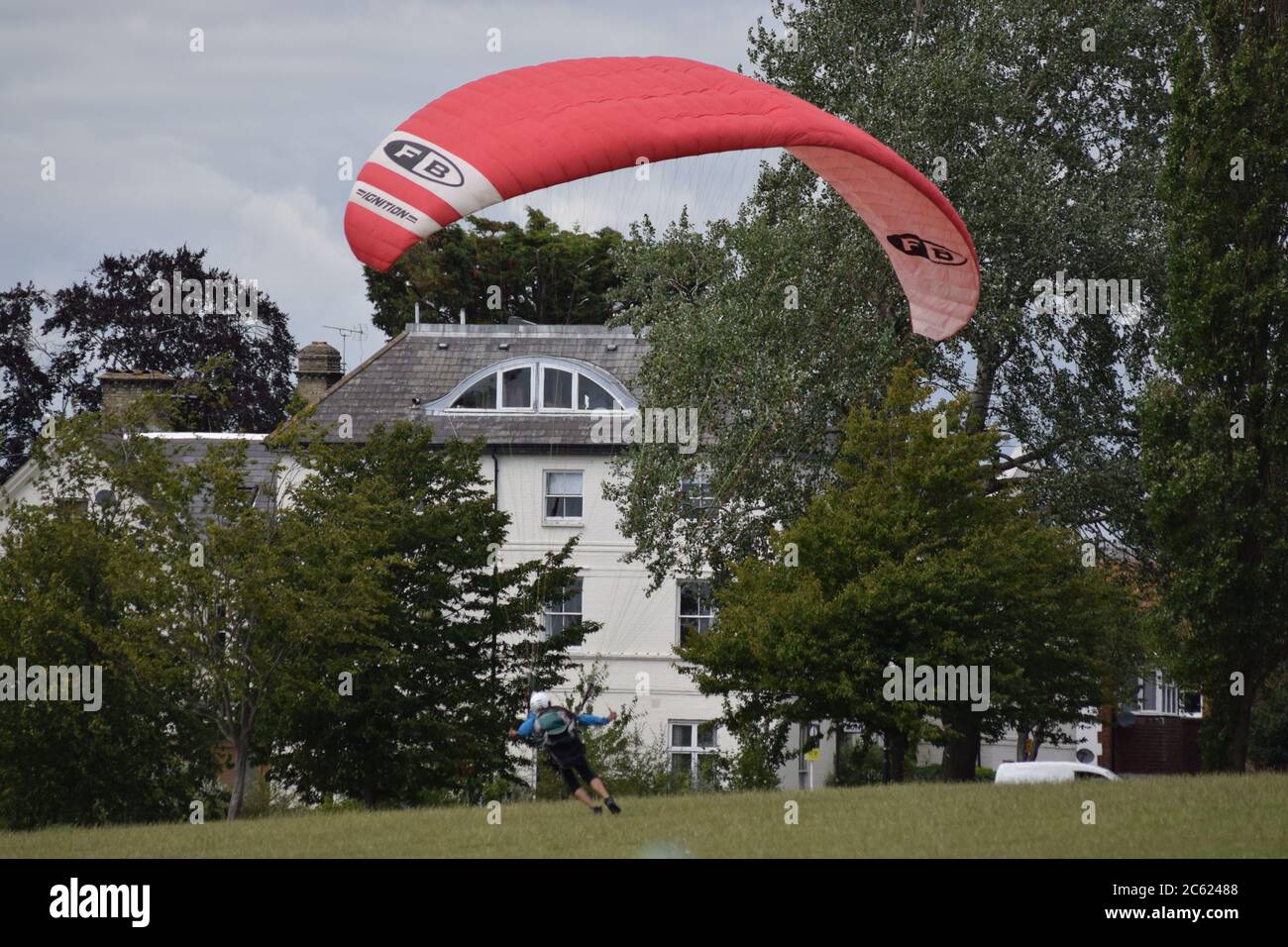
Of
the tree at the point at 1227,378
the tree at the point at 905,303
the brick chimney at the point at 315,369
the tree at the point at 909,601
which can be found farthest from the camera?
the brick chimney at the point at 315,369

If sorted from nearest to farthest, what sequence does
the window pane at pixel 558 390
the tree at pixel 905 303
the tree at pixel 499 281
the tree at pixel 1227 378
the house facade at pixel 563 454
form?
the tree at pixel 1227 378 < the tree at pixel 905 303 < the house facade at pixel 563 454 < the window pane at pixel 558 390 < the tree at pixel 499 281

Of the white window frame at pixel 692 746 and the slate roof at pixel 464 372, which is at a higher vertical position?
the slate roof at pixel 464 372

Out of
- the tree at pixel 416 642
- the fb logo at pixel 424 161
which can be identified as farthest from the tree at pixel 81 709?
the fb logo at pixel 424 161

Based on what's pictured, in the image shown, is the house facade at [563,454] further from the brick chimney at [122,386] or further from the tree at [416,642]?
the tree at [416,642]

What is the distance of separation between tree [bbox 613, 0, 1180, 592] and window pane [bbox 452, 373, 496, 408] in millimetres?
10905

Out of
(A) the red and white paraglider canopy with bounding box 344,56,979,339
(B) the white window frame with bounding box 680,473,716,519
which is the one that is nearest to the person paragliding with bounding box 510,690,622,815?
(A) the red and white paraglider canopy with bounding box 344,56,979,339

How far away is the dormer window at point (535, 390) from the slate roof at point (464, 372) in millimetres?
346

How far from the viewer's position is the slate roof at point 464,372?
1661 inches

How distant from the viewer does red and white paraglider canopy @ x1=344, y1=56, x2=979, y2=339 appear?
Result: 16.6 m

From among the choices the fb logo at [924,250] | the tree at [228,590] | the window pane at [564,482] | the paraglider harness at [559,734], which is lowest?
the paraglider harness at [559,734]

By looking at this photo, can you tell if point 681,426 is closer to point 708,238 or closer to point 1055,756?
point 708,238

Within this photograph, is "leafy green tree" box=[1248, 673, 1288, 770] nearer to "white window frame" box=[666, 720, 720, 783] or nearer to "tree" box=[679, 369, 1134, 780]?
"white window frame" box=[666, 720, 720, 783]
